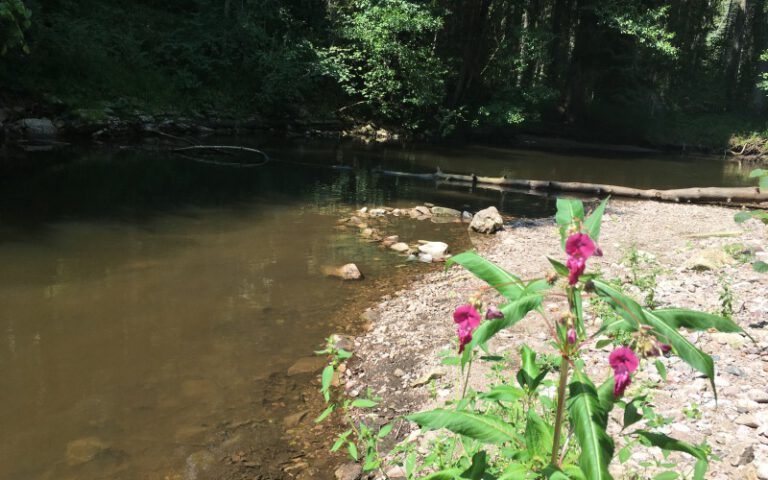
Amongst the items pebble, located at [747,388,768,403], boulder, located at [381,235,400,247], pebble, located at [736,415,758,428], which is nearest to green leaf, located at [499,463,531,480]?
pebble, located at [736,415,758,428]

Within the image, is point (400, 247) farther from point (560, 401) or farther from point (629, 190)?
point (629, 190)

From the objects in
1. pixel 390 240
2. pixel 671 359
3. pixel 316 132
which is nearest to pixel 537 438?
pixel 671 359

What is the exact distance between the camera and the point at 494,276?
1689 mm

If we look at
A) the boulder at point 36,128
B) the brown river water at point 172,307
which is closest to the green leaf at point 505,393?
the brown river water at point 172,307

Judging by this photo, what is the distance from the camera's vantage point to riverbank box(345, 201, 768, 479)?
2.89m

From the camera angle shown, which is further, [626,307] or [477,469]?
[477,469]

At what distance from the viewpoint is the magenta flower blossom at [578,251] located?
4.50 ft

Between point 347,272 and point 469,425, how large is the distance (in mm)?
5226

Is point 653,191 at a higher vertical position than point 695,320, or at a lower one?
lower

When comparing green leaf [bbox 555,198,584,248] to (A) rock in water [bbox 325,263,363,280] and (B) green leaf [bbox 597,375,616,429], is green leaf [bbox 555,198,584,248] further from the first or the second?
(A) rock in water [bbox 325,263,363,280]

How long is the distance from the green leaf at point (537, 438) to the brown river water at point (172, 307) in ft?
6.52

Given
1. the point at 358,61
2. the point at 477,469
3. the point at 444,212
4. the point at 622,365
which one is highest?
the point at 358,61

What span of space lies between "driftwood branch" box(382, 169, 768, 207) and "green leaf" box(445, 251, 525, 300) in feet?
40.0

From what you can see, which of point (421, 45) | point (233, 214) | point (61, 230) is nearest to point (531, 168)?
point (421, 45)
